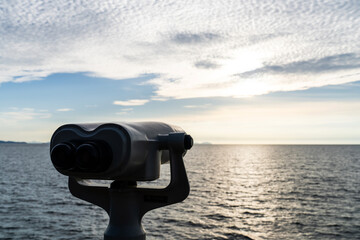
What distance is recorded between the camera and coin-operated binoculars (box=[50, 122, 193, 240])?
6.93ft

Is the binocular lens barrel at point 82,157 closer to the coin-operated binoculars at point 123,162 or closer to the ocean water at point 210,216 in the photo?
the coin-operated binoculars at point 123,162

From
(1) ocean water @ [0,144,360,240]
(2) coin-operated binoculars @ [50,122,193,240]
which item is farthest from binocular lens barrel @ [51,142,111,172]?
(1) ocean water @ [0,144,360,240]

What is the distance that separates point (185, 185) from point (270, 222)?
22.3 metres

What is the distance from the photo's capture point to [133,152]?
2.12 m

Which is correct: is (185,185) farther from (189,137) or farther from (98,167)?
(98,167)

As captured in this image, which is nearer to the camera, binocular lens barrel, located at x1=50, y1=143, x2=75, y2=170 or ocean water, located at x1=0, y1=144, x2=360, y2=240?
binocular lens barrel, located at x1=50, y1=143, x2=75, y2=170

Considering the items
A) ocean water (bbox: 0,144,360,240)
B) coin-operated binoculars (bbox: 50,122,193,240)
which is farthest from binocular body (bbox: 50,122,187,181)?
ocean water (bbox: 0,144,360,240)

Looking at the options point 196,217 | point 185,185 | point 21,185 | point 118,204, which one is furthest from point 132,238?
point 21,185

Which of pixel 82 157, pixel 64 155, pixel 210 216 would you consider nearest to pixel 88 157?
pixel 82 157

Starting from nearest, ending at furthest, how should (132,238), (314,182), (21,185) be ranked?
1. (132,238)
2. (21,185)
3. (314,182)

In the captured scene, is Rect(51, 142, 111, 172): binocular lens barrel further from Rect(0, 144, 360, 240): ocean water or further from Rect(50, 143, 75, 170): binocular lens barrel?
Rect(0, 144, 360, 240): ocean water

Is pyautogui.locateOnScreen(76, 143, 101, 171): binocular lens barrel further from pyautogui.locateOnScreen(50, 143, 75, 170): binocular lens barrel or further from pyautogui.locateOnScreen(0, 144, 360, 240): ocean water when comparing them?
pyautogui.locateOnScreen(0, 144, 360, 240): ocean water

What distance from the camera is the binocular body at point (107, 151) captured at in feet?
6.90

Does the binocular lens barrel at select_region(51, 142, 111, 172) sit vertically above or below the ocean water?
above
